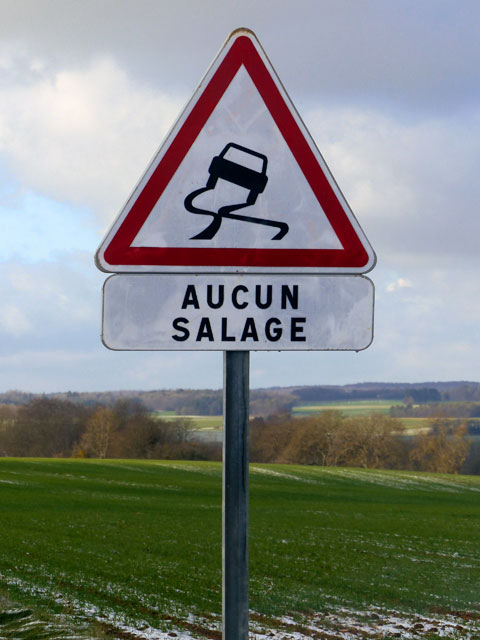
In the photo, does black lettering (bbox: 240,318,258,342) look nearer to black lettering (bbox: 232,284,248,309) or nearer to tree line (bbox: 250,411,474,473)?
black lettering (bbox: 232,284,248,309)

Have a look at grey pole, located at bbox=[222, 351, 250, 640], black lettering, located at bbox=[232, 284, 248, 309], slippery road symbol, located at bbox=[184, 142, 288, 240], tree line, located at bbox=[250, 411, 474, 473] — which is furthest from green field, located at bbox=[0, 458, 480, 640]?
tree line, located at bbox=[250, 411, 474, 473]

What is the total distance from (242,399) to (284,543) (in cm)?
2155

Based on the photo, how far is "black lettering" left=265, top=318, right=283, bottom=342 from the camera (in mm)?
2338

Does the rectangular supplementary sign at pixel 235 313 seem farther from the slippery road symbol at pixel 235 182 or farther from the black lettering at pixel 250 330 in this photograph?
the slippery road symbol at pixel 235 182

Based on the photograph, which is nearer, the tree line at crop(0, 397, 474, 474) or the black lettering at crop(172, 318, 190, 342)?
the black lettering at crop(172, 318, 190, 342)

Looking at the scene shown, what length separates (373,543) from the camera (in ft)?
78.4

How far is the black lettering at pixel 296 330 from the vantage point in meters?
2.35

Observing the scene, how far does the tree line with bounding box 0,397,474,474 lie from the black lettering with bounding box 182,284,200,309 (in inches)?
3401

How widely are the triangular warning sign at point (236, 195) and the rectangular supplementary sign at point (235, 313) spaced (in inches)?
1.8

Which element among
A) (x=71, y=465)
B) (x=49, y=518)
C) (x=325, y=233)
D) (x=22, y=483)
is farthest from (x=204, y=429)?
(x=325, y=233)

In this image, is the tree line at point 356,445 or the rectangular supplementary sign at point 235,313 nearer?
the rectangular supplementary sign at point 235,313

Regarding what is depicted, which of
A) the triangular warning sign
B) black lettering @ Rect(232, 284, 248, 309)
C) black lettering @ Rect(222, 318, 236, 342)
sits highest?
the triangular warning sign

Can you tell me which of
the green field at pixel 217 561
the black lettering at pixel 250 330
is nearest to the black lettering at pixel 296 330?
the black lettering at pixel 250 330

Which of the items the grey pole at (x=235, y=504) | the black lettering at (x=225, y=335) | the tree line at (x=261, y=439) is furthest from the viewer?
the tree line at (x=261, y=439)
